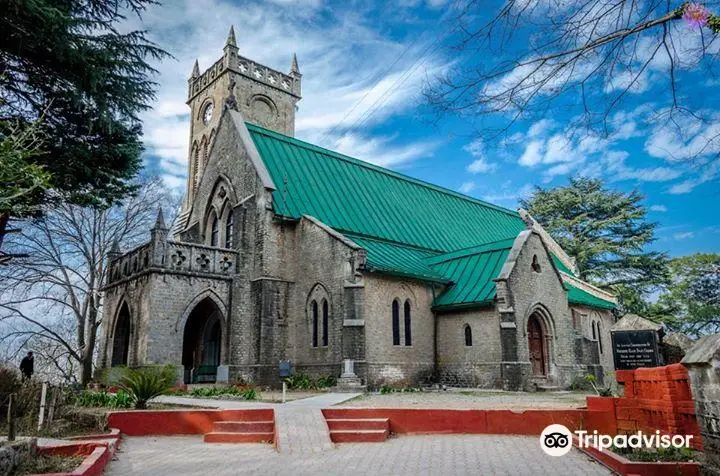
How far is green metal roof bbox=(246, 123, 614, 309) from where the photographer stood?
22.6 m

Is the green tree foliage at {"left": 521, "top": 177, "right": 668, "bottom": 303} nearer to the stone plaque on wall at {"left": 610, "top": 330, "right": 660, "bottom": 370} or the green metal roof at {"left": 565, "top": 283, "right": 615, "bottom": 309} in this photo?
the green metal roof at {"left": 565, "top": 283, "right": 615, "bottom": 309}

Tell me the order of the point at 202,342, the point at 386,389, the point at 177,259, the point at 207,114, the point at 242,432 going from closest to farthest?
the point at 242,432
the point at 386,389
the point at 177,259
the point at 202,342
the point at 207,114

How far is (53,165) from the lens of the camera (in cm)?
1404

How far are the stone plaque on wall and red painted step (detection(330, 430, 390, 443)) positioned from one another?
7.13 metres

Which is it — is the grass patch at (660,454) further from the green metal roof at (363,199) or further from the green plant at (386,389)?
the green metal roof at (363,199)

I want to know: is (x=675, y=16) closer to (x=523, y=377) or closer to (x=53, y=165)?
(x=53, y=165)

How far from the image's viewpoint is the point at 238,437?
409 inches

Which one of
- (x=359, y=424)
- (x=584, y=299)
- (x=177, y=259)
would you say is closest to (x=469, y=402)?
(x=359, y=424)

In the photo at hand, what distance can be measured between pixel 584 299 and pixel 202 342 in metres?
18.7

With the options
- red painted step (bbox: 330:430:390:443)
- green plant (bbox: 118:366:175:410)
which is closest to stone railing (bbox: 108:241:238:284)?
green plant (bbox: 118:366:175:410)

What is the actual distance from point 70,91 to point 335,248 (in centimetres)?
1068

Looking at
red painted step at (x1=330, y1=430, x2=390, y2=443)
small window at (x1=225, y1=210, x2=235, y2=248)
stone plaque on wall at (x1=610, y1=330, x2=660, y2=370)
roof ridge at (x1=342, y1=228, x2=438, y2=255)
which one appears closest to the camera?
red painted step at (x1=330, y1=430, x2=390, y2=443)

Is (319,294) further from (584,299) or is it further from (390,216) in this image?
(584,299)

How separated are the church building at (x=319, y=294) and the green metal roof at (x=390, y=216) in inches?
3.8
